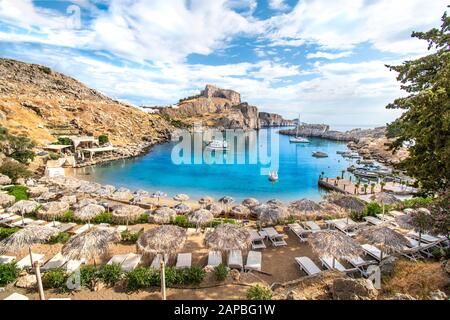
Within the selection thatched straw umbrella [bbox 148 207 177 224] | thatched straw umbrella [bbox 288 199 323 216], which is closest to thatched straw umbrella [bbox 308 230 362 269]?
thatched straw umbrella [bbox 288 199 323 216]

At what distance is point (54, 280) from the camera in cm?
820

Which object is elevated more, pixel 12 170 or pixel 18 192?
pixel 12 170

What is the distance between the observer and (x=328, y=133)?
89.3m

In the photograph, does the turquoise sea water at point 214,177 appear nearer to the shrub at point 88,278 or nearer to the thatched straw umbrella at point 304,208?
the thatched straw umbrella at point 304,208

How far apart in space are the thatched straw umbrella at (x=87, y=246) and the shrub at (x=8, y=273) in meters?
1.58

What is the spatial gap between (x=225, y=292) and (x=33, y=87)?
271 ft

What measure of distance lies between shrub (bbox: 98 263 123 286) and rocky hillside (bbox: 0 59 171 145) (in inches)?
1527

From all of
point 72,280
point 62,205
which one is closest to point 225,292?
point 72,280

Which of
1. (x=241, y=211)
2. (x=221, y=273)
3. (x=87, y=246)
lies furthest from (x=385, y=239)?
(x=87, y=246)

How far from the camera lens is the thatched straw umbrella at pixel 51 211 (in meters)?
14.1

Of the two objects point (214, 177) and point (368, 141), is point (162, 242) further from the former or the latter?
point (368, 141)

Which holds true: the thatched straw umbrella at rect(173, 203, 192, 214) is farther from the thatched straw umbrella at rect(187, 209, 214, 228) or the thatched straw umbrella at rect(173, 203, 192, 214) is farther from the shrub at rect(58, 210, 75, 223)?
the shrub at rect(58, 210, 75, 223)

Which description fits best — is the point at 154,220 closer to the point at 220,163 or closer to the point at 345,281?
the point at 345,281

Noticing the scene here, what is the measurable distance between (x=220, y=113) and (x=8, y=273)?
13183 cm
